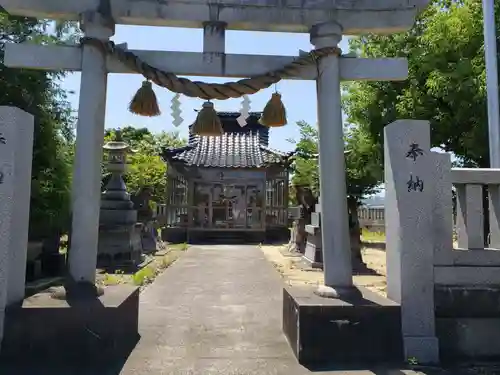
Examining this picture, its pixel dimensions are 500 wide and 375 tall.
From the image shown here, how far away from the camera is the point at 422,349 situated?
4.07m

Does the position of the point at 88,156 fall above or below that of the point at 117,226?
above

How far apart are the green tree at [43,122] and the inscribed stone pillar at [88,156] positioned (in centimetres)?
379

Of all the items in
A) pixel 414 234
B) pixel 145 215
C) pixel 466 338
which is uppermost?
pixel 145 215

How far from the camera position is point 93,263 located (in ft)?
14.8

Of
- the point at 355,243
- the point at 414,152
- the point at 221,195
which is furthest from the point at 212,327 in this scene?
the point at 221,195

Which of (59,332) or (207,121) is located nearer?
(59,332)

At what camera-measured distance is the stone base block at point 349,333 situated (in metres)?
4.06

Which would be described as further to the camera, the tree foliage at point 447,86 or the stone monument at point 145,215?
the stone monument at point 145,215

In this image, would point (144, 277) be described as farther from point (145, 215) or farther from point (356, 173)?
point (356, 173)

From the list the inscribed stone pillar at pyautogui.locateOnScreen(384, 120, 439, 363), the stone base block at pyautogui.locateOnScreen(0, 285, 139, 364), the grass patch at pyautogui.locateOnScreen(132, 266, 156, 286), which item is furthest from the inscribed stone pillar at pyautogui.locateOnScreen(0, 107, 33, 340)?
the grass patch at pyautogui.locateOnScreen(132, 266, 156, 286)

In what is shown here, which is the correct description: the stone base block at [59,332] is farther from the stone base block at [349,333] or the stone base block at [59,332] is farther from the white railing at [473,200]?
the white railing at [473,200]

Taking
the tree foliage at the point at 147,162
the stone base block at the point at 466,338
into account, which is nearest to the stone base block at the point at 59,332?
the stone base block at the point at 466,338

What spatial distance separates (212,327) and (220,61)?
3.26 metres

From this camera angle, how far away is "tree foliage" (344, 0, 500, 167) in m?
7.90
